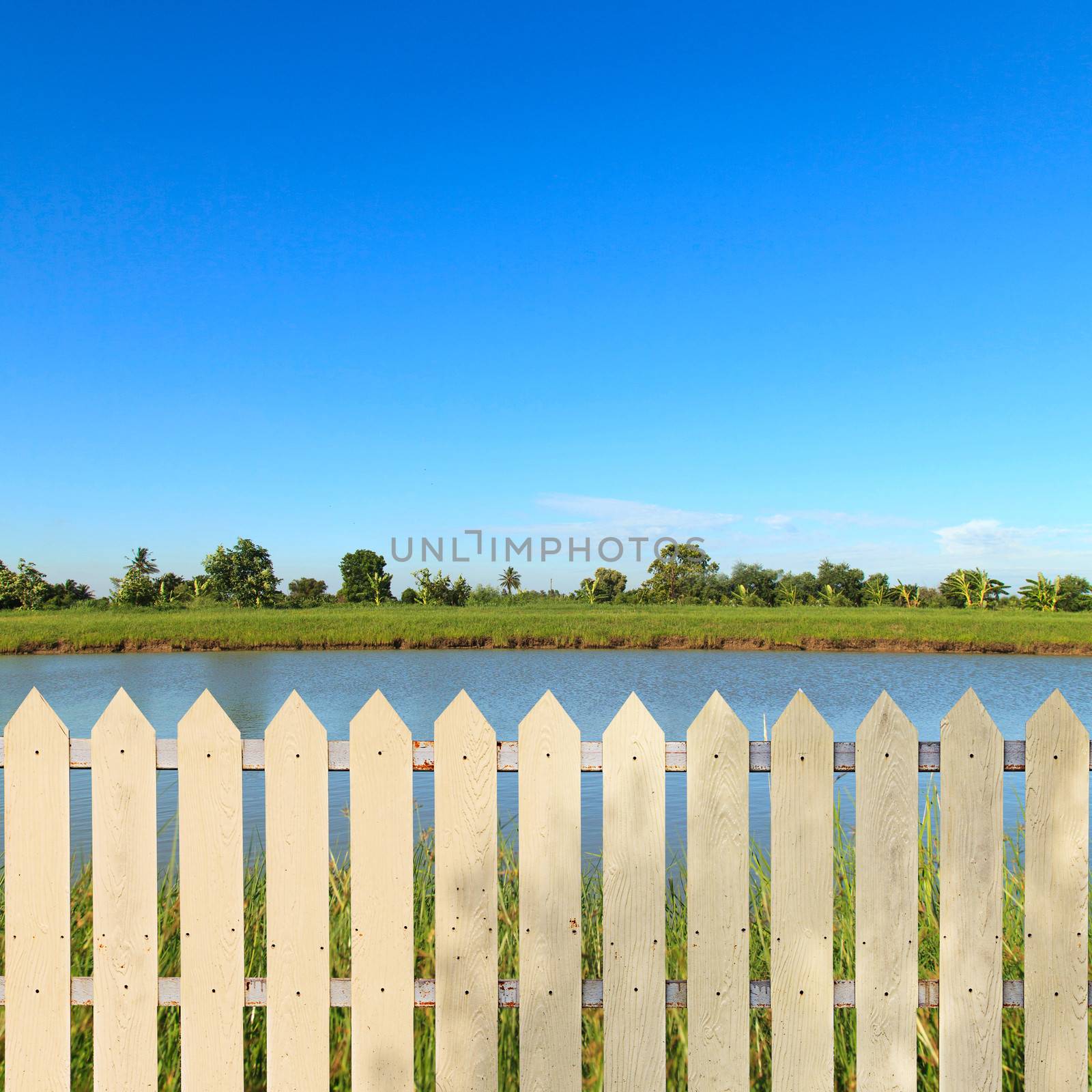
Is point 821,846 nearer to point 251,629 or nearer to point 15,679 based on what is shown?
point 15,679

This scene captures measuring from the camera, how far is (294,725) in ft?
8.89

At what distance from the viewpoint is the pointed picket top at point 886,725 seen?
268 cm

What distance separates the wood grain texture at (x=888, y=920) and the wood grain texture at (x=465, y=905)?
1.22m

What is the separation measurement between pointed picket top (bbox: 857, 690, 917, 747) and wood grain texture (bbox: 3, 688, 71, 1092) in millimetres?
2727

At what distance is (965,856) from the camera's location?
270 centimetres

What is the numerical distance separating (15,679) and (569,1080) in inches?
810

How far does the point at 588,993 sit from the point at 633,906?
1.10 feet

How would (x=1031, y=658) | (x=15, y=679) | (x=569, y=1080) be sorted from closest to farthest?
(x=569, y=1080) → (x=15, y=679) → (x=1031, y=658)

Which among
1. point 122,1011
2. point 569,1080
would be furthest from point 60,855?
point 569,1080

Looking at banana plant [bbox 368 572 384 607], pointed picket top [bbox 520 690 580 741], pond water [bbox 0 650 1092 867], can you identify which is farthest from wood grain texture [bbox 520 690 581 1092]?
banana plant [bbox 368 572 384 607]

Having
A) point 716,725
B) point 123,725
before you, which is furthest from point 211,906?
point 716,725

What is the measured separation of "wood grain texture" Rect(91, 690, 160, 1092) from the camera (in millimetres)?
2742

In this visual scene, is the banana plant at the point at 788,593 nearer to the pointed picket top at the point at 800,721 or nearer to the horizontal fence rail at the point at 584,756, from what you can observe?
the horizontal fence rail at the point at 584,756

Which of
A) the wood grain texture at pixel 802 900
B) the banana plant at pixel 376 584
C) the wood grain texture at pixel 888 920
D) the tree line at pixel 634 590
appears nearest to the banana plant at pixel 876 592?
the tree line at pixel 634 590
